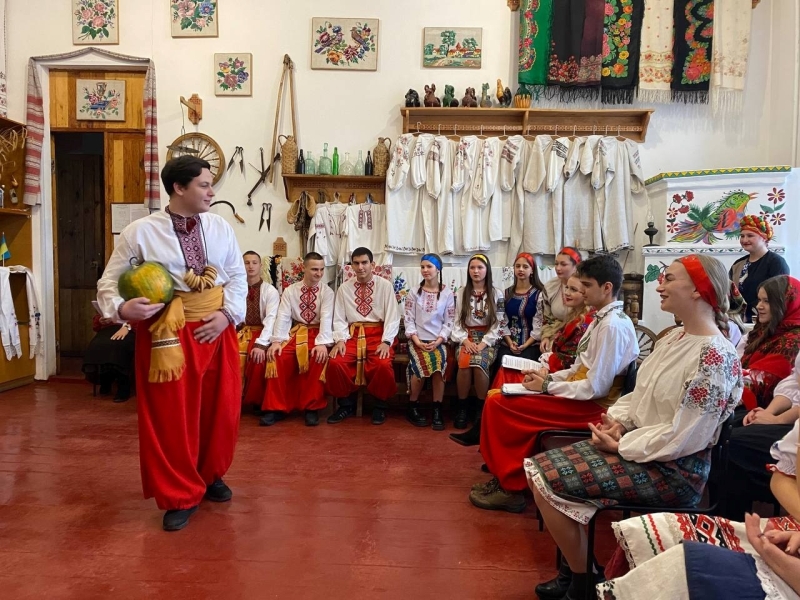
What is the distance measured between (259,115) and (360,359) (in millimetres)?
2636

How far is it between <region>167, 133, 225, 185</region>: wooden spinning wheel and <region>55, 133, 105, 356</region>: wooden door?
6.50 ft

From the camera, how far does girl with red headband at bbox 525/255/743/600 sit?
161 cm

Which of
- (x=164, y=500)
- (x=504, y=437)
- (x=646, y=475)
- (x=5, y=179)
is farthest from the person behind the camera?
(x=5, y=179)

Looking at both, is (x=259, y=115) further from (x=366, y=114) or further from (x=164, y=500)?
(x=164, y=500)

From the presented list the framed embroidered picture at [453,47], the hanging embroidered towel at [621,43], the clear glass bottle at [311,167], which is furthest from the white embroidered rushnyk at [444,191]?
the hanging embroidered towel at [621,43]

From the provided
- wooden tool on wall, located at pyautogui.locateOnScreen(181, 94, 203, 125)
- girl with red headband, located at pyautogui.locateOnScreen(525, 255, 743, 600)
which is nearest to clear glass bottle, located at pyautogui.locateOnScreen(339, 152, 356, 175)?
wooden tool on wall, located at pyautogui.locateOnScreen(181, 94, 203, 125)

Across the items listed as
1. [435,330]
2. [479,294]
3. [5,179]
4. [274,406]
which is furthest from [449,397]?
[5,179]

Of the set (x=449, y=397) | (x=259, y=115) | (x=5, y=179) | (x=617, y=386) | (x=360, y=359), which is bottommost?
(x=449, y=397)

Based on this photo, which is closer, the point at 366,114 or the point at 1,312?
the point at 1,312

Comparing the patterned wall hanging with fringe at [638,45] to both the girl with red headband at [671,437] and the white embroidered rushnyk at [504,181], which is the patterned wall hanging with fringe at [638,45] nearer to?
the white embroidered rushnyk at [504,181]

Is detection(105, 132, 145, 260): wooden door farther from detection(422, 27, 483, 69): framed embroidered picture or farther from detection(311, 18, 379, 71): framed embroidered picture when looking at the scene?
detection(422, 27, 483, 69): framed embroidered picture

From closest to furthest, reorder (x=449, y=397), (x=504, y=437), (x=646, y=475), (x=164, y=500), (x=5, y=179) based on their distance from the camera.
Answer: (x=646, y=475) → (x=164, y=500) → (x=504, y=437) → (x=449, y=397) → (x=5, y=179)

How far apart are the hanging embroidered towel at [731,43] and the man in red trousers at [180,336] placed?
470cm

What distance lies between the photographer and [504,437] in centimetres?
259
